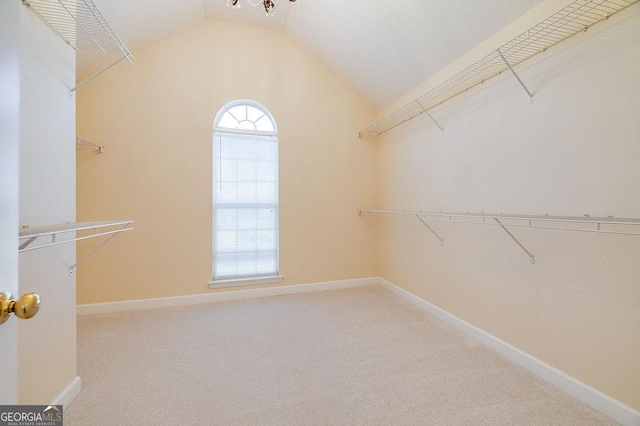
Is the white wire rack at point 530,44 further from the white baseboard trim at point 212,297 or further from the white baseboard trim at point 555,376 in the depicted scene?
the white baseboard trim at point 212,297

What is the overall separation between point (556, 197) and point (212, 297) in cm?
316

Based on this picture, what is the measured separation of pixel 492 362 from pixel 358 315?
1.14 meters

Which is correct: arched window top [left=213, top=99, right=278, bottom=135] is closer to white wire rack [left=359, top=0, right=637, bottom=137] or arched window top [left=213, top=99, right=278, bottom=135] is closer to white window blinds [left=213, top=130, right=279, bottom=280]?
white window blinds [left=213, top=130, right=279, bottom=280]

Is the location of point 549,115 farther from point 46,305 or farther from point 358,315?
point 46,305

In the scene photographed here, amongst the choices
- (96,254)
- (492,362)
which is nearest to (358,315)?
(492,362)

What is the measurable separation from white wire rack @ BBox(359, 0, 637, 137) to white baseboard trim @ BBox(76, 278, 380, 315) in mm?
2222

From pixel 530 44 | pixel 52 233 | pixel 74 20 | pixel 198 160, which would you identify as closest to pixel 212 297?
pixel 198 160

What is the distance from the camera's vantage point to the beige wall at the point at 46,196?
1.18 metres

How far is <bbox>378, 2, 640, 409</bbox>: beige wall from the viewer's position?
1.35 meters

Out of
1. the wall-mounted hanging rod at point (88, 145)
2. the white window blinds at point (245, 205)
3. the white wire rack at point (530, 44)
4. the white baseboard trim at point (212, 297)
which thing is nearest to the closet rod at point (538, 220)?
the white wire rack at point (530, 44)

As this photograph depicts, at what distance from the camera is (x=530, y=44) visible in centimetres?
167

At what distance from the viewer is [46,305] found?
51.7 inches

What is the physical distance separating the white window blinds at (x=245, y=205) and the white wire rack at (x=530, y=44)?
6.02 ft

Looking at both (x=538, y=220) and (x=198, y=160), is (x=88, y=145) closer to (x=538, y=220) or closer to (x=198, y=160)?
(x=198, y=160)
